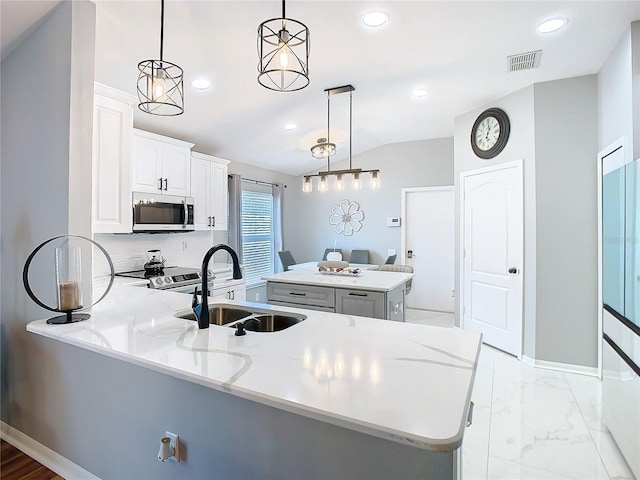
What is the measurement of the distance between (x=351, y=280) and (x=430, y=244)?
2.78 meters

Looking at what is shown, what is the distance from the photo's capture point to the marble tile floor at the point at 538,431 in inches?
75.1

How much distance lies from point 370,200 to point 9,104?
197 inches

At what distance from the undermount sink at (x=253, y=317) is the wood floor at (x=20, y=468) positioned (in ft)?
3.41

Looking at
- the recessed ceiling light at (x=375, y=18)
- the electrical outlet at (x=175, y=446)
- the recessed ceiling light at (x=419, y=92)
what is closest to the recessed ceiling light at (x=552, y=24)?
the recessed ceiling light at (x=375, y=18)

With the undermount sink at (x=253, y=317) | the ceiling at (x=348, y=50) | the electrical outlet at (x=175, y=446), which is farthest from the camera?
the ceiling at (x=348, y=50)

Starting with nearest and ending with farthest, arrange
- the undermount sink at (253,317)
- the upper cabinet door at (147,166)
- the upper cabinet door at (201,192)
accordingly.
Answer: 1. the undermount sink at (253,317)
2. the upper cabinet door at (147,166)
3. the upper cabinet door at (201,192)

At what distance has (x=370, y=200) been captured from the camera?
6266 mm

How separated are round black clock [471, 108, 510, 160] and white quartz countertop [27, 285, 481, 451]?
296cm

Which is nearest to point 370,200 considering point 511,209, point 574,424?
point 511,209

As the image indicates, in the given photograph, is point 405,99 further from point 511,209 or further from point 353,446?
point 353,446

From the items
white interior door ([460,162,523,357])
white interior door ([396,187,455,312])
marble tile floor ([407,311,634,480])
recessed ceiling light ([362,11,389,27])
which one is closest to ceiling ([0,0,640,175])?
recessed ceiling light ([362,11,389,27])

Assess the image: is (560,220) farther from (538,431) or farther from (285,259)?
(285,259)

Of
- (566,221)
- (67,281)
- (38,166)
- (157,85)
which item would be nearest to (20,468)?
(67,281)

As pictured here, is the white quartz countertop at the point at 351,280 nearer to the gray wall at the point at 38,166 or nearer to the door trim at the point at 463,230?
the door trim at the point at 463,230
